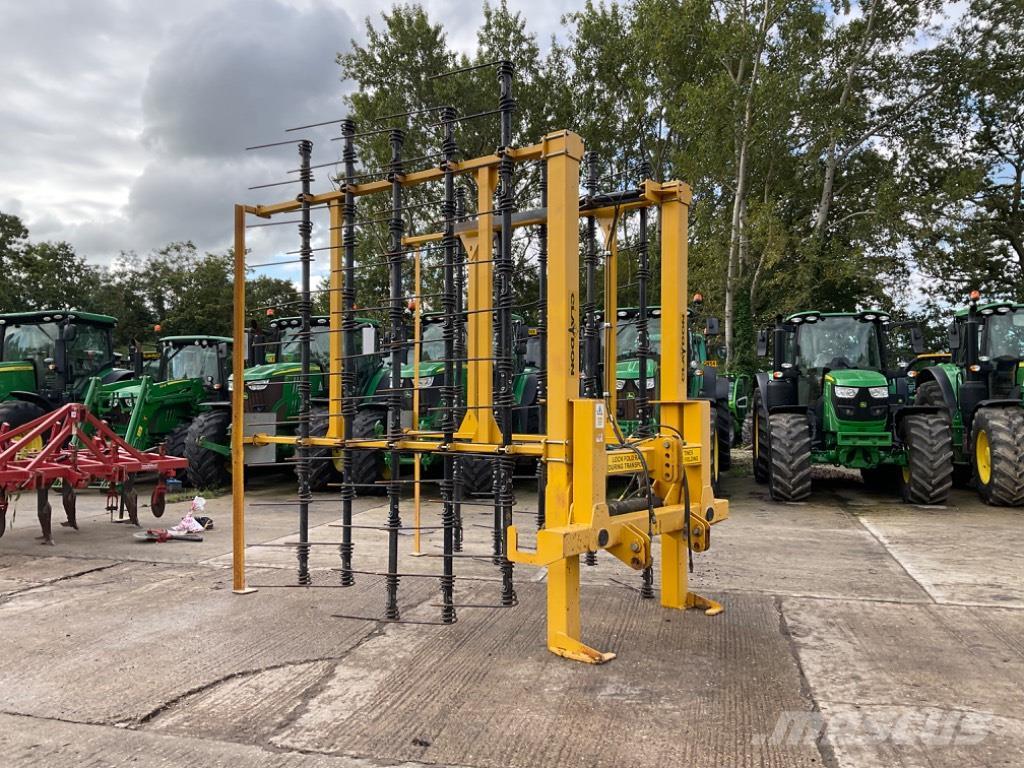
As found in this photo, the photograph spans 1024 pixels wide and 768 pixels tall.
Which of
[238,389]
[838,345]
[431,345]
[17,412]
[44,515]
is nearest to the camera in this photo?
[238,389]

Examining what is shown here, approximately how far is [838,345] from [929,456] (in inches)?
→ 83.8

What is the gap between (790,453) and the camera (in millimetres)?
9680

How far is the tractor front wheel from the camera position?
31.6 feet

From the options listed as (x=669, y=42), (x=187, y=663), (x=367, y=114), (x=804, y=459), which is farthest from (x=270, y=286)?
(x=187, y=663)

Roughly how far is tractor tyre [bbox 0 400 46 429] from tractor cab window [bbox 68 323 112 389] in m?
1.06

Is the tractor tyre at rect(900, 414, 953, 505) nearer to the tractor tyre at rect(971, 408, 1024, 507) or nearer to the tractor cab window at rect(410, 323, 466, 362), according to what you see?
the tractor tyre at rect(971, 408, 1024, 507)

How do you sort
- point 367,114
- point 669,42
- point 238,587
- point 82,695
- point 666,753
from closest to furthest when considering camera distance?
1. point 666,753
2. point 82,695
3. point 238,587
4. point 669,42
5. point 367,114

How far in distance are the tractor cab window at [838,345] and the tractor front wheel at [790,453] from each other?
1.52m

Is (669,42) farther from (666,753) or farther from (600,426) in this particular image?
(666,753)

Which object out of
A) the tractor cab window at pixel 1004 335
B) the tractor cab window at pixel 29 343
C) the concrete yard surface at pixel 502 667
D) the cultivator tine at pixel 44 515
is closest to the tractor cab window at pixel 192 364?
the tractor cab window at pixel 29 343

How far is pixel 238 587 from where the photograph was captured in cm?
540

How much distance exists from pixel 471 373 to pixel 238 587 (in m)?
2.22

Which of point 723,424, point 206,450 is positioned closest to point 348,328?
point 723,424

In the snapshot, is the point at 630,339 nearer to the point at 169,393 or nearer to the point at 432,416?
the point at 432,416
